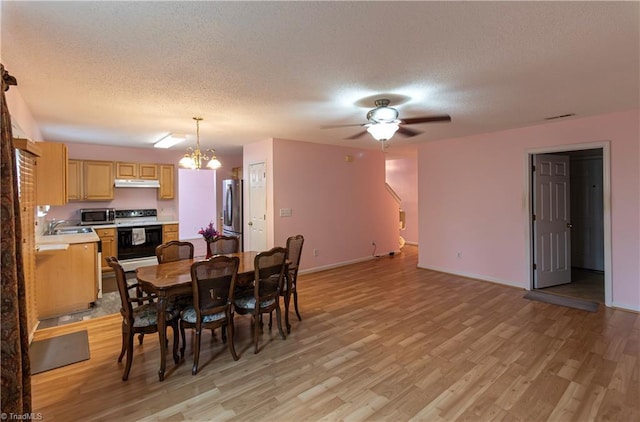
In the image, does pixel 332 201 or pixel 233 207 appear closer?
pixel 332 201

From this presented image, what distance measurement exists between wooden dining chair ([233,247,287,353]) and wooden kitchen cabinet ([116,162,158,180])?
4596 millimetres

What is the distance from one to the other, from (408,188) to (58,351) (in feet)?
27.6

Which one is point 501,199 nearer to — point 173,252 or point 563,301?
point 563,301

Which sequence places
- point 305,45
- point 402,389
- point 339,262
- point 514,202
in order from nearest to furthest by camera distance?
point 305,45 < point 402,389 < point 514,202 < point 339,262

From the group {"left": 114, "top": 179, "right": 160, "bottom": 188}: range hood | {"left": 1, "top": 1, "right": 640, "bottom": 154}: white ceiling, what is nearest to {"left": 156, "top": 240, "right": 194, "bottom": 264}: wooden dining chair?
{"left": 1, "top": 1, "right": 640, "bottom": 154}: white ceiling

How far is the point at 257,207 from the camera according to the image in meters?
5.91

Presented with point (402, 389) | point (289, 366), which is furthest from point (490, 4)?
point (289, 366)

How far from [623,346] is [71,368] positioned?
500 centimetres

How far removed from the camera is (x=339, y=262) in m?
6.43

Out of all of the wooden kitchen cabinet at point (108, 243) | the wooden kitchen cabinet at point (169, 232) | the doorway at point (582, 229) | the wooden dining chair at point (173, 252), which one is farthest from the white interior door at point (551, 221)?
the wooden kitchen cabinet at point (108, 243)

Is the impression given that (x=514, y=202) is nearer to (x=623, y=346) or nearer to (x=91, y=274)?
(x=623, y=346)

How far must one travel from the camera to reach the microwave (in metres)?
5.91

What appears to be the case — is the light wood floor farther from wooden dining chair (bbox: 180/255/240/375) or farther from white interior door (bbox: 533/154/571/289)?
white interior door (bbox: 533/154/571/289)

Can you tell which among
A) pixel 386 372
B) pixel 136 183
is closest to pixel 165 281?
pixel 386 372
